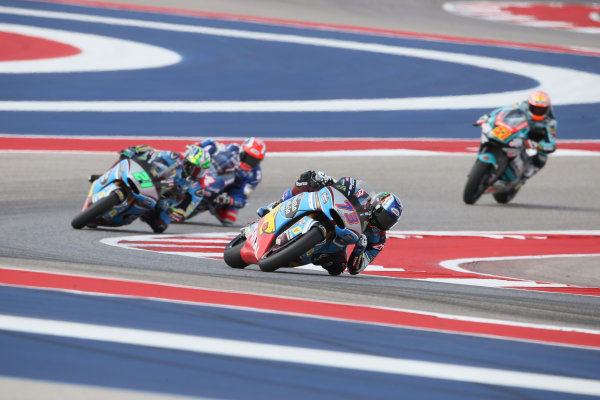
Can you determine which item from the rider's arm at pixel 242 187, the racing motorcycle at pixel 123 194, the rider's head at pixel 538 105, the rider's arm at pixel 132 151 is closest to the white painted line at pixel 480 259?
the racing motorcycle at pixel 123 194

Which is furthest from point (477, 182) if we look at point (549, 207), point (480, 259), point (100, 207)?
point (100, 207)

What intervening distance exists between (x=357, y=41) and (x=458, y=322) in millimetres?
23929

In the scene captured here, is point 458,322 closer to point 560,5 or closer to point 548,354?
point 548,354

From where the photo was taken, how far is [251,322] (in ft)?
22.3

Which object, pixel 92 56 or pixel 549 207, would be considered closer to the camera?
pixel 549 207

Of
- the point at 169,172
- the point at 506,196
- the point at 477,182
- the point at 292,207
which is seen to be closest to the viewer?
the point at 292,207

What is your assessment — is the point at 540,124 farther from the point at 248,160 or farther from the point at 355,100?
the point at 355,100

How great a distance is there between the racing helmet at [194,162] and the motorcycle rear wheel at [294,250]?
150 inches

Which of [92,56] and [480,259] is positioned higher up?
[480,259]

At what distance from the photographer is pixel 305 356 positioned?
606 cm

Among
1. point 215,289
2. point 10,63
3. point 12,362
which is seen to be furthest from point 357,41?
point 12,362

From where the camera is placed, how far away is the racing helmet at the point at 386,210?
9.42 metres

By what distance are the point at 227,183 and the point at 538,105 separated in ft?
17.0

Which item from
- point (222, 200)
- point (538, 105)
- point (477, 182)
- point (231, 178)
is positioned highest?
point (538, 105)
